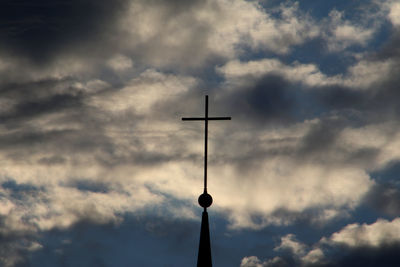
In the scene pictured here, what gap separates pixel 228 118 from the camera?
93.8ft

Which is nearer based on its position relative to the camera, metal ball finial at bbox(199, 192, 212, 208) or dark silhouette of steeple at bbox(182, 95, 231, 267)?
dark silhouette of steeple at bbox(182, 95, 231, 267)

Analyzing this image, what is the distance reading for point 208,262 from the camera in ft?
81.6

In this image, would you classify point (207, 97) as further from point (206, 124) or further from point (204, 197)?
point (204, 197)

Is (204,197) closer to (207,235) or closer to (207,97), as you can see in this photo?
(207,235)

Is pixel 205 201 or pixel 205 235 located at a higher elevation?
pixel 205 201

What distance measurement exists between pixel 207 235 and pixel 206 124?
6486 millimetres

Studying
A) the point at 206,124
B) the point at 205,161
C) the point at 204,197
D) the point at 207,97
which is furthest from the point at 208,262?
the point at 207,97

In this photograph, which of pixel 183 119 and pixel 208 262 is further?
pixel 183 119

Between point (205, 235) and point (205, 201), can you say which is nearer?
point (205, 235)

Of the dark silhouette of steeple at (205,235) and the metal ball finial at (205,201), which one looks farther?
the metal ball finial at (205,201)

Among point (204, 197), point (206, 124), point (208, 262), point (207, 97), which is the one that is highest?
point (207, 97)

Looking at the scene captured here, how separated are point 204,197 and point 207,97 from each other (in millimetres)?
6348

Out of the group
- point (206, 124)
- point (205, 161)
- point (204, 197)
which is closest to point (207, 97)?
point (206, 124)

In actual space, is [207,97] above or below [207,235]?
above
